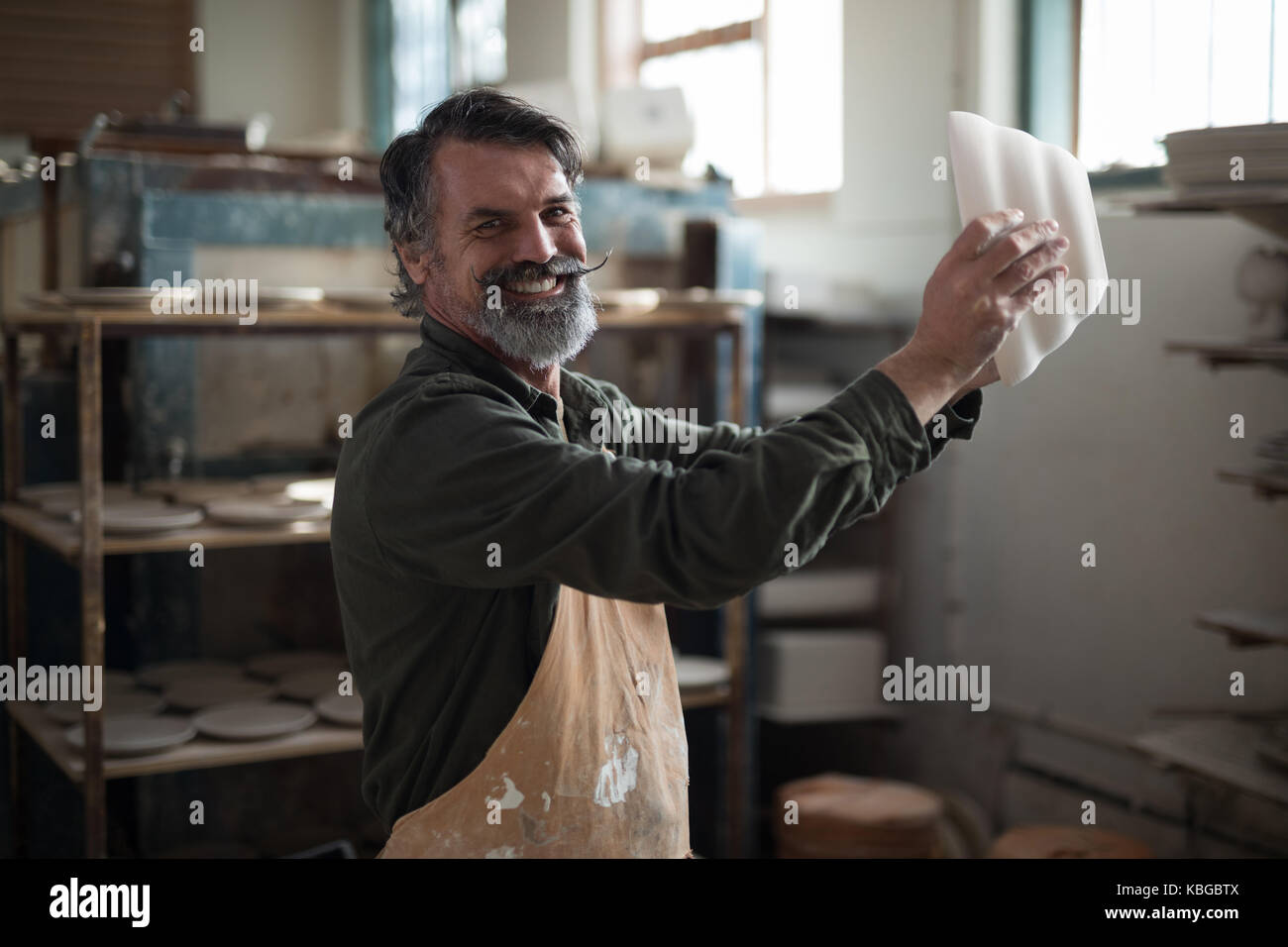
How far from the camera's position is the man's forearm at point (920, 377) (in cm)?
128

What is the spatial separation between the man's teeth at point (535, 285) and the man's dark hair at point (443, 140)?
0.13 meters

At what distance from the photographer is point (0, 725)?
3.31m

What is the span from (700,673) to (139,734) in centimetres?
138

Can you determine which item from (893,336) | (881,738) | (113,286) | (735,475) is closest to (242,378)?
(113,286)

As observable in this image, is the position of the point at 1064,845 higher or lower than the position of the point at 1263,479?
lower

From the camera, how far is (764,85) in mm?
4660

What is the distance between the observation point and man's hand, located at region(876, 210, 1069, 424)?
1262 millimetres

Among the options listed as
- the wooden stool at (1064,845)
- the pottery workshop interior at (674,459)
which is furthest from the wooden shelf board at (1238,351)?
the wooden stool at (1064,845)

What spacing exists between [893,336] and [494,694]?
2.75m

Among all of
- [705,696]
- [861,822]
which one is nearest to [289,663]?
[705,696]

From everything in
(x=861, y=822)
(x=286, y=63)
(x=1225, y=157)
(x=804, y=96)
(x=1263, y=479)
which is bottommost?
(x=861, y=822)

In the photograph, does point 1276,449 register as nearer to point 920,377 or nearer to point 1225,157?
point 1225,157
